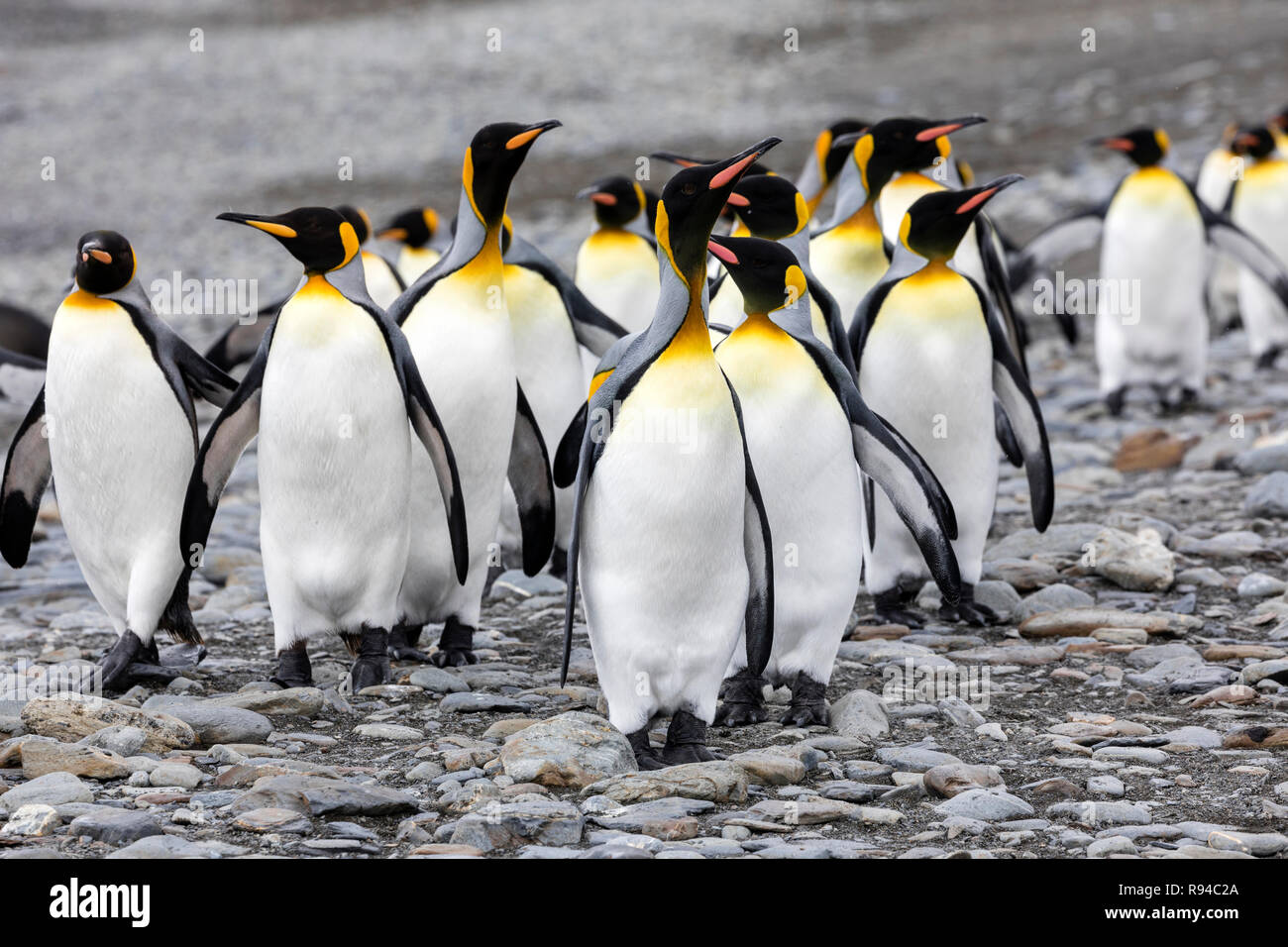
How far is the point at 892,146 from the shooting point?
18.7 ft

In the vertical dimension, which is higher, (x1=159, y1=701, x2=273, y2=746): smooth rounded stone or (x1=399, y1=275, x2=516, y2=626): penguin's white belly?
(x1=399, y1=275, x2=516, y2=626): penguin's white belly

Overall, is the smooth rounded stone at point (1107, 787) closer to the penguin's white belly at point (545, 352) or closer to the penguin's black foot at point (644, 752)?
the penguin's black foot at point (644, 752)

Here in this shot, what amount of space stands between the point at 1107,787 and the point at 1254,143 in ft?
25.8

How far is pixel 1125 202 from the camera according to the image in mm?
8430

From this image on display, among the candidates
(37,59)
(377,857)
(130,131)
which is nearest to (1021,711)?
(377,857)

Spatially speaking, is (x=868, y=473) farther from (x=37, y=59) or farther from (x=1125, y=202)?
(x=37, y=59)

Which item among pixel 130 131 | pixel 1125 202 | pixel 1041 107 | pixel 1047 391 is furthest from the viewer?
pixel 130 131

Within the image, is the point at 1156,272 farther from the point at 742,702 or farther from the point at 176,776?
the point at 176,776

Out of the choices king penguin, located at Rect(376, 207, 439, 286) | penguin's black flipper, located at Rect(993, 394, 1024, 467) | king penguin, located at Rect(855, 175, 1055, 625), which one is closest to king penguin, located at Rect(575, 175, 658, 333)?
king penguin, located at Rect(376, 207, 439, 286)

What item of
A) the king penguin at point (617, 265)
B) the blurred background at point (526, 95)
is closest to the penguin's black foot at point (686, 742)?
the king penguin at point (617, 265)

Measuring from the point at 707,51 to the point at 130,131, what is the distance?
9.21 m

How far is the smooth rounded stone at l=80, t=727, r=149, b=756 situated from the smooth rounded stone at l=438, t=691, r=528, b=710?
816 mm

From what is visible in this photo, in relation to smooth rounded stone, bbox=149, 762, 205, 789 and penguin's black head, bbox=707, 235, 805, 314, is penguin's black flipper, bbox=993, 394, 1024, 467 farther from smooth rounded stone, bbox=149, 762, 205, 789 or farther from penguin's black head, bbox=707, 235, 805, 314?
smooth rounded stone, bbox=149, 762, 205, 789

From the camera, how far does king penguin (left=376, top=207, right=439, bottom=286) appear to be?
6848 millimetres
